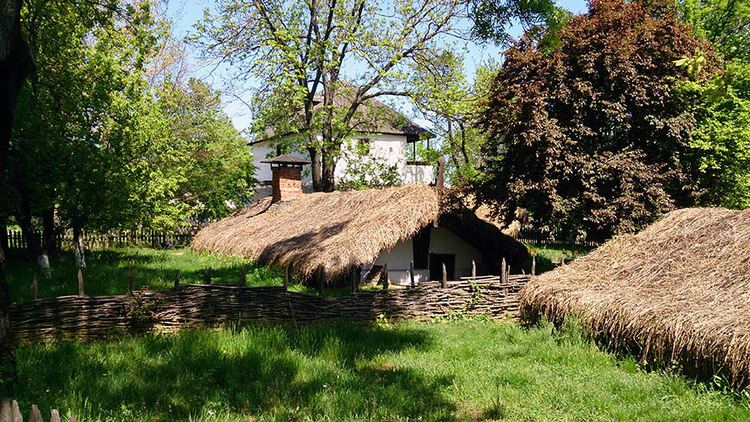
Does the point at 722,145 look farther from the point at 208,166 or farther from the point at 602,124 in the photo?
the point at 208,166

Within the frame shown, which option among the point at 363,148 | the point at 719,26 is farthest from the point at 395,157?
the point at 719,26

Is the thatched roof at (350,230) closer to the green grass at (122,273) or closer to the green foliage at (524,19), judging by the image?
the green grass at (122,273)

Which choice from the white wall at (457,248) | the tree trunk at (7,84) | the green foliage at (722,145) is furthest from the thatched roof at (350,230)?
the tree trunk at (7,84)

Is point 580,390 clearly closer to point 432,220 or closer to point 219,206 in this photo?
→ point 432,220

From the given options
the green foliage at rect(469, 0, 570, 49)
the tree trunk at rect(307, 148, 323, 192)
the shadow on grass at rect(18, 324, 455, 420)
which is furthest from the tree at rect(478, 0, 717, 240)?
the tree trunk at rect(307, 148, 323, 192)

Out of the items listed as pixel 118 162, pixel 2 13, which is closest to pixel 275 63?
pixel 118 162

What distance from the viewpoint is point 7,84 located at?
4.26 metres

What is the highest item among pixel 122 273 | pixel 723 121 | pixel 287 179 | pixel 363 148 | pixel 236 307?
pixel 363 148

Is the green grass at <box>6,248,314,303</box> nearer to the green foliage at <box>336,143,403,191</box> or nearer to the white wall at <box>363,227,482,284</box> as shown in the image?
the white wall at <box>363,227,482,284</box>

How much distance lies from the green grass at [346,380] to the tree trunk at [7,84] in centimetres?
101

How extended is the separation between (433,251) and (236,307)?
7550 millimetres

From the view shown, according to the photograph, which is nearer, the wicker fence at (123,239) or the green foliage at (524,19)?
the green foliage at (524,19)

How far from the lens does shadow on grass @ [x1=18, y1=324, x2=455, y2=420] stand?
213 inches

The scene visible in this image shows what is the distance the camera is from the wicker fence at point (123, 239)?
21261mm
